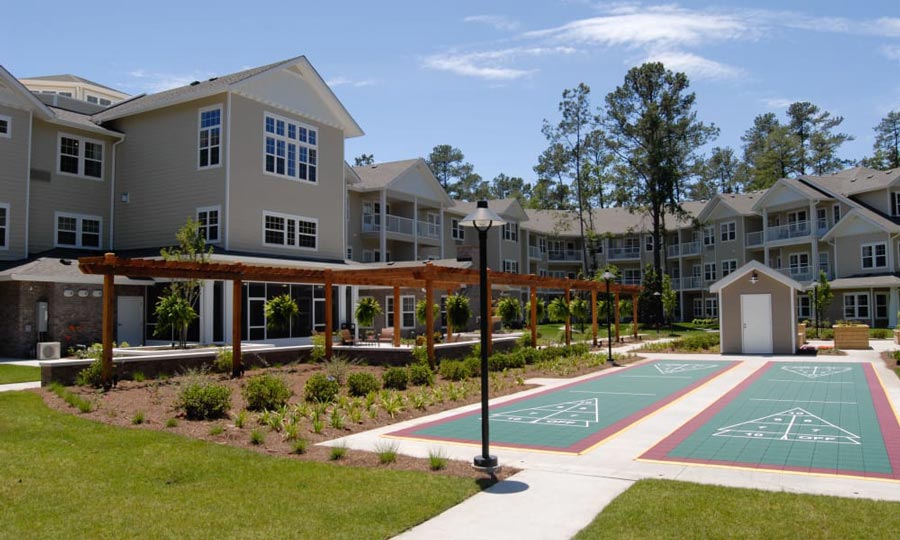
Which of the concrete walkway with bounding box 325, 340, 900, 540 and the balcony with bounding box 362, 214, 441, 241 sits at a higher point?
the balcony with bounding box 362, 214, 441, 241

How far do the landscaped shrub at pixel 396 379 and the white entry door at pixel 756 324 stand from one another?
17.3 meters

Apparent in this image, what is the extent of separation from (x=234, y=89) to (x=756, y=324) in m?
22.6

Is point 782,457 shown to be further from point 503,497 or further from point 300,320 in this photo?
point 300,320

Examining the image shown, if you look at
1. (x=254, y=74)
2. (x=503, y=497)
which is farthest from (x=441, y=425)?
(x=254, y=74)

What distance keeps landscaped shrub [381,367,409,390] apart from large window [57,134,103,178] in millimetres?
18941

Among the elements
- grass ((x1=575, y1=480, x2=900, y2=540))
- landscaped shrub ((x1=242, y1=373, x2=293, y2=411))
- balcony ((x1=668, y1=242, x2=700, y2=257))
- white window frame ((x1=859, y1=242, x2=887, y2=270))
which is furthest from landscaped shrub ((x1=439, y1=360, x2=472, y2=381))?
balcony ((x1=668, y1=242, x2=700, y2=257))

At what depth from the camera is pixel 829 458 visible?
8.76 m

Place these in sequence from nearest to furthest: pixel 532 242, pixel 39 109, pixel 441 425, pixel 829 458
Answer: pixel 829 458
pixel 441 425
pixel 39 109
pixel 532 242

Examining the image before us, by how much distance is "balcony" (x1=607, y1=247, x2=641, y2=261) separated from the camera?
60.2m

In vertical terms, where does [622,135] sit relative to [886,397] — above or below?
above

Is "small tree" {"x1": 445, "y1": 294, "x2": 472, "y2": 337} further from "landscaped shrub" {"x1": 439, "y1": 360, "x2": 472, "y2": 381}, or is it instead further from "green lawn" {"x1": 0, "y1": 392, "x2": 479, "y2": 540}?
"green lawn" {"x1": 0, "y1": 392, "x2": 479, "y2": 540}

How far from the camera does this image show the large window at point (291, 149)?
28109 millimetres

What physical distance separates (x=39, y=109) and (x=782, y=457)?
27.1m

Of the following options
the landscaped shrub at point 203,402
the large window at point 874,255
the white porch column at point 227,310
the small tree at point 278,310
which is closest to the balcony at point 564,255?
the large window at point 874,255
